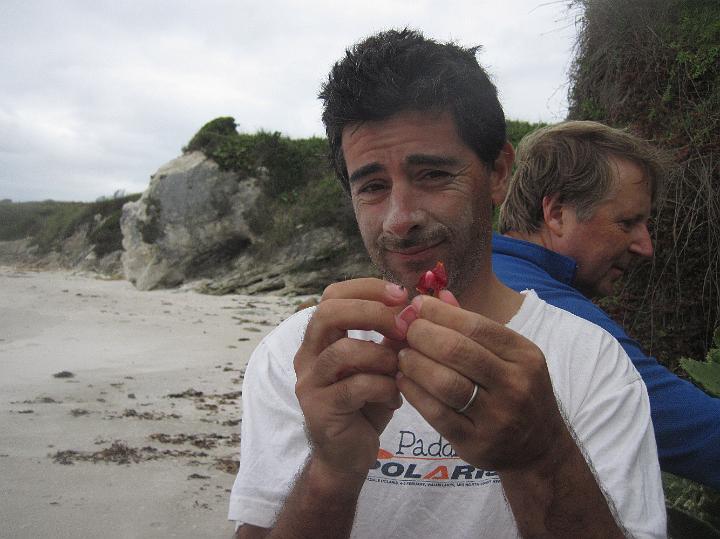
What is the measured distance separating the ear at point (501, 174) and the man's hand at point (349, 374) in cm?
100

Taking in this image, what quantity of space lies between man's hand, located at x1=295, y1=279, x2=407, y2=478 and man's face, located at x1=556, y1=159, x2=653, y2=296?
6.57ft

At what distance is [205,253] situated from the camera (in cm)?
1727

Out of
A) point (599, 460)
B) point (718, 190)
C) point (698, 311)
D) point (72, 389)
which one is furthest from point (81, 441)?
point (718, 190)

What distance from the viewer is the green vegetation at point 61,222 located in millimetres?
27469

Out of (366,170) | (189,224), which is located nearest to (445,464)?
(366,170)

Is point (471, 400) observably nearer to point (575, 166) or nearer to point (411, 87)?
point (411, 87)

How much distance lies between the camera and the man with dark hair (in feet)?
4.08

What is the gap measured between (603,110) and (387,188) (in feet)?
11.5

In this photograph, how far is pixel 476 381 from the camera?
121 cm

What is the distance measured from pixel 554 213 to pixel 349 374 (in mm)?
2179

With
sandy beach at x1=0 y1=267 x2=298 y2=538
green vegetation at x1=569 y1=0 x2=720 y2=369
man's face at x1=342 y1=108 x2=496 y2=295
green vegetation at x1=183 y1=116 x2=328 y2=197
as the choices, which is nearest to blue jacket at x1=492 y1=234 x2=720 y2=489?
man's face at x1=342 y1=108 x2=496 y2=295

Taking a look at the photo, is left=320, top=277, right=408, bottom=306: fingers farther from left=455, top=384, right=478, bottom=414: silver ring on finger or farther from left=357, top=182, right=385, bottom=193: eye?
left=357, top=182, right=385, bottom=193: eye

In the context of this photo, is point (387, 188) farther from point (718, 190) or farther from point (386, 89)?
point (718, 190)

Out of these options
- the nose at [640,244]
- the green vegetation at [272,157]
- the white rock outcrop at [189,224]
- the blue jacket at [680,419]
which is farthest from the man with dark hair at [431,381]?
the green vegetation at [272,157]
